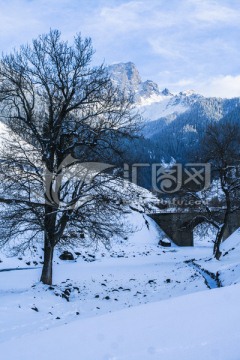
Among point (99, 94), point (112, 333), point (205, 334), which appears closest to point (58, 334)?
point (112, 333)

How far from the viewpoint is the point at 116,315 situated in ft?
18.2

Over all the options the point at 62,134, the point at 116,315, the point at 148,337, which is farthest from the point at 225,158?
the point at 148,337

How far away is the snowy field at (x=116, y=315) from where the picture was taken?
3996 millimetres

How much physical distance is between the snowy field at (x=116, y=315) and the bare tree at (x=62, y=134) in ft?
8.94

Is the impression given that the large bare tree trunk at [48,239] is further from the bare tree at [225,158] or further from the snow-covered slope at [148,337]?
the bare tree at [225,158]

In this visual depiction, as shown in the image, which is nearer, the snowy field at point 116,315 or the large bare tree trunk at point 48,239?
the snowy field at point 116,315

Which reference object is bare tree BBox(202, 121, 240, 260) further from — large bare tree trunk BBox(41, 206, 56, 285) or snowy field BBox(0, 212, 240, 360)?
large bare tree trunk BBox(41, 206, 56, 285)

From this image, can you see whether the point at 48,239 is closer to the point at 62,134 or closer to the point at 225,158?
the point at 62,134

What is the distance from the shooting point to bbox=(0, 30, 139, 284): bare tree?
14.2 m

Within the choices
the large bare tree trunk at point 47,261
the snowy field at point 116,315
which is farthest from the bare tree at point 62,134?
the snowy field at point 116,315

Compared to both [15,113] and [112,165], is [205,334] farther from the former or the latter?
[15,113]

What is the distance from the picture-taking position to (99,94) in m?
14.8

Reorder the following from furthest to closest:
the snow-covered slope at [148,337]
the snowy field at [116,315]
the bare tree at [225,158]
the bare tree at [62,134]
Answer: the bare tree at [225,158]
the bare tree at [62,134]
the snowy field at [116,315]
the snow-covered slope at [148,337]

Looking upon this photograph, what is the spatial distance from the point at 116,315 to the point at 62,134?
988cm
